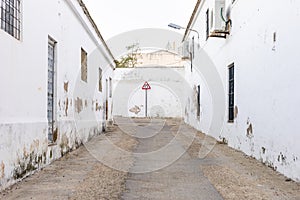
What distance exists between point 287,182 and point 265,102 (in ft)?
6.47

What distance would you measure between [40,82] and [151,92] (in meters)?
21.0

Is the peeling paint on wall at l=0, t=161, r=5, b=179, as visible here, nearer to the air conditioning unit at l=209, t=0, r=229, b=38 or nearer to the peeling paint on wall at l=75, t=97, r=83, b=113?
the peeling paint on wall at l=75, t=97, r=83, b=113

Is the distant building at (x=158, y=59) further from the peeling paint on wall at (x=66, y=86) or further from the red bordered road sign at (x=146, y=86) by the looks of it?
the peeling paint on wall at (x=66, y=86)

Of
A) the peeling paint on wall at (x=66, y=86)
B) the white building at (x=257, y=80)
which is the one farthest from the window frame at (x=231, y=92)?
the peeling paint on wall at (x=66, y=86)

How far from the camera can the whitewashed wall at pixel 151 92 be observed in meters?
27.3

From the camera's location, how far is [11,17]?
17.5 feet

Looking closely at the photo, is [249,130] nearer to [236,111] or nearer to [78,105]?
[236,111]

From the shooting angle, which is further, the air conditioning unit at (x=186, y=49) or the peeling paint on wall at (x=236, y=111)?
the air conditioning unit at (x=186, y=49)

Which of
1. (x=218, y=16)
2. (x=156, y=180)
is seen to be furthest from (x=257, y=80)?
(x=218, y=16)

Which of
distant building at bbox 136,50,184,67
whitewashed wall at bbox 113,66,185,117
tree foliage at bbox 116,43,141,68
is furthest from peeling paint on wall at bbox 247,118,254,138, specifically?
distant building at bbox 136,50,184,67

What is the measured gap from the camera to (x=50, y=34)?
23.7 feet

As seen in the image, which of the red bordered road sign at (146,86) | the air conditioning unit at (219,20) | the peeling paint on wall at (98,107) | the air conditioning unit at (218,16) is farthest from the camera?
the red bordered road sign at (146,86)

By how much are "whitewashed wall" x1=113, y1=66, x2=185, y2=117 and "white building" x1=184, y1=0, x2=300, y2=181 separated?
1309cm

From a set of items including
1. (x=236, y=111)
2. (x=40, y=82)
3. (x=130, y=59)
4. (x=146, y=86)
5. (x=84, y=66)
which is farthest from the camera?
(x=130, y=59)
